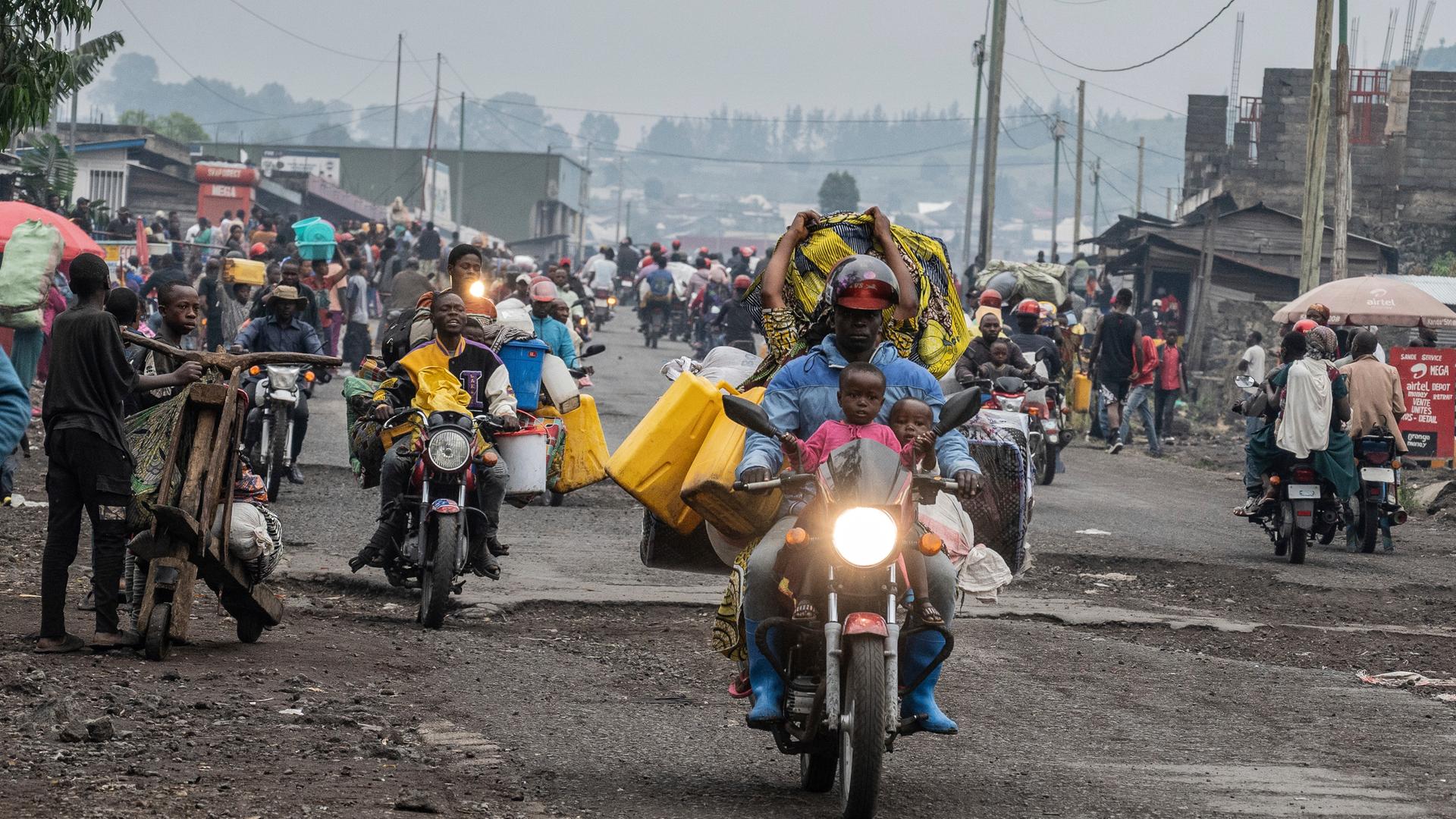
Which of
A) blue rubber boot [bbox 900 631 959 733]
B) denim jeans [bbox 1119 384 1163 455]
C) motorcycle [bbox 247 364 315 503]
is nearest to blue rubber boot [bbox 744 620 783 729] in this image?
blue rubber boot [bbox 900 631 959 733]

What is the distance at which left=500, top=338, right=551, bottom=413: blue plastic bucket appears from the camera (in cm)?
1078

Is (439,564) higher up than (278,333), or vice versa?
(278,333)

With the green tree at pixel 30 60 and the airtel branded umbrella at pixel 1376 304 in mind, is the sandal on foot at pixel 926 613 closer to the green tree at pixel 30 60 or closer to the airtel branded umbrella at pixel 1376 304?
the green tree at pixel 30 60

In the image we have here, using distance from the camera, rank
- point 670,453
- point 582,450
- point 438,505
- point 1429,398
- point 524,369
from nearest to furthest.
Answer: point 670,453, point 438,505, point 524,369, point 582,450, point 1429,398

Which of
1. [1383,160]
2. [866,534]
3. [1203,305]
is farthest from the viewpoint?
[1383,160]

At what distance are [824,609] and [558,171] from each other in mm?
105426

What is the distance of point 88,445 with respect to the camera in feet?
25.5

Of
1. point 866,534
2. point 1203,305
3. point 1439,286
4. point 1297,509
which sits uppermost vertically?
point 1439,286

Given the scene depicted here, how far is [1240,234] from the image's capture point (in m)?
40.8

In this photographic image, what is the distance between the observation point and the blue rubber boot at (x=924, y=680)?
5.72m

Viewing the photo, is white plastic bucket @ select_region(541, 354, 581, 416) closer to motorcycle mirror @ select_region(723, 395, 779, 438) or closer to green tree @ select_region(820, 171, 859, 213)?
motorcycle mirror @ select_region(723, 395, 779, 438)

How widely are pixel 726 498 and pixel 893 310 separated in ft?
5.09

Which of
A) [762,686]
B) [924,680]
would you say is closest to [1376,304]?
[924,680]

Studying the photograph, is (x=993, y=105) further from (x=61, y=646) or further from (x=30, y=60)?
(x=61, y=646)
